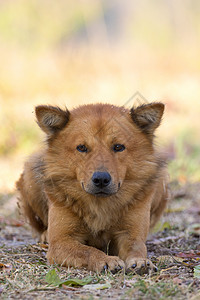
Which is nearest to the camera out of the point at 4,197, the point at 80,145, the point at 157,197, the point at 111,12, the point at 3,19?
the point at 80,145

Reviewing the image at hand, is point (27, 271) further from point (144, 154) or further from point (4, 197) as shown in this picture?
point (4, 197)

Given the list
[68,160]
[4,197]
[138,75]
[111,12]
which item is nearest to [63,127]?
[68,160]

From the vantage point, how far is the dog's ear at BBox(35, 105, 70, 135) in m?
4.66

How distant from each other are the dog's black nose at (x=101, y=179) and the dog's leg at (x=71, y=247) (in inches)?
22.0

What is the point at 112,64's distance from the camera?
18.0 metres

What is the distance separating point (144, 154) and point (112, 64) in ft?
44.9

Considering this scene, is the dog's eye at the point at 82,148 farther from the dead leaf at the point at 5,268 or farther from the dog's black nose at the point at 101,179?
the dead leaf at the point at 5,268

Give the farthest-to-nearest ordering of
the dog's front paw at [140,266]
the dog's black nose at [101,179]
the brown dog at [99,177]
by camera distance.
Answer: the brown dog at [99,177] → the dog's black nose at [101,179] → the dog's front paw at [140,266]

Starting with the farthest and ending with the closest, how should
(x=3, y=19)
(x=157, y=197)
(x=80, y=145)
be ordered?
1. (x=3, y=19)
2. (x=157, y=197)
3. (x=80, y=145)

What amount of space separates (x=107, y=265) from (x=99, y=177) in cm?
73

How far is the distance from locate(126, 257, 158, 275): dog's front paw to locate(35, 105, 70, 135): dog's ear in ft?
5.07

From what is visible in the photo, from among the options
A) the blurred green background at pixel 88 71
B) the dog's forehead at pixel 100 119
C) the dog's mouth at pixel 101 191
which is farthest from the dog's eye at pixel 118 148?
the blurred green background at pixel 88 71

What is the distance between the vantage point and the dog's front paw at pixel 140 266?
3848 mm

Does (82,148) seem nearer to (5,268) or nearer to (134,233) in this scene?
(134,233)
